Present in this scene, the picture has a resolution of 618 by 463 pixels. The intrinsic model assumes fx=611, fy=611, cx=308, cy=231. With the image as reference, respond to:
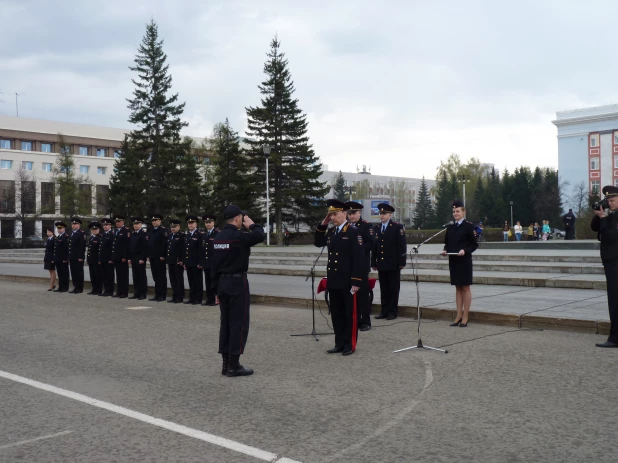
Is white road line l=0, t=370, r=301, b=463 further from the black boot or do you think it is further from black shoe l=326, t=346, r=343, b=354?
black shoe l=326, t=346, r=343, b=354

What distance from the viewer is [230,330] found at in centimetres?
713

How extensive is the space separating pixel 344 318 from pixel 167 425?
369cm

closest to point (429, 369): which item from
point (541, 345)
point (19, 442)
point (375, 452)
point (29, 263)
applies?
point (541, 345)

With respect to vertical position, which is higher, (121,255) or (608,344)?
(121,255)

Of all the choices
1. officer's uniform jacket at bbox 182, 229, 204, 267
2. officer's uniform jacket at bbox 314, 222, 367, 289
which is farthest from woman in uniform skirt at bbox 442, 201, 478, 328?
officer's uniform jacket at bbox 182, 229, 204, 267

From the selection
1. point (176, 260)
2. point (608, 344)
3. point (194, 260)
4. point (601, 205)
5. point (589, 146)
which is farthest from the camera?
point (589, 146)

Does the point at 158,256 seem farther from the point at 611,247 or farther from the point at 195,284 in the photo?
the point at 611,247

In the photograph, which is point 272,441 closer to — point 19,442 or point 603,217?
point 19,442

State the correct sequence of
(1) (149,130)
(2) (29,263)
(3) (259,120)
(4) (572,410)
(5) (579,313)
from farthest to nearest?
1. (1) (149,130)
2. (3) (259,120)
3. (2) (29,263)
4. (5) (579,313)
5. (4) (572,410)

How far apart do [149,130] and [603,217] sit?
5608cm

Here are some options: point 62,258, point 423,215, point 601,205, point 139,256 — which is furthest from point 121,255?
point 423,215

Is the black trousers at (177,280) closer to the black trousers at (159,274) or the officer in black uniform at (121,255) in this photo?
the black trousers at (159,274)

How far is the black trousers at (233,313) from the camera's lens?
7059 mm

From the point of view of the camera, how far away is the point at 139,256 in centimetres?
1620
